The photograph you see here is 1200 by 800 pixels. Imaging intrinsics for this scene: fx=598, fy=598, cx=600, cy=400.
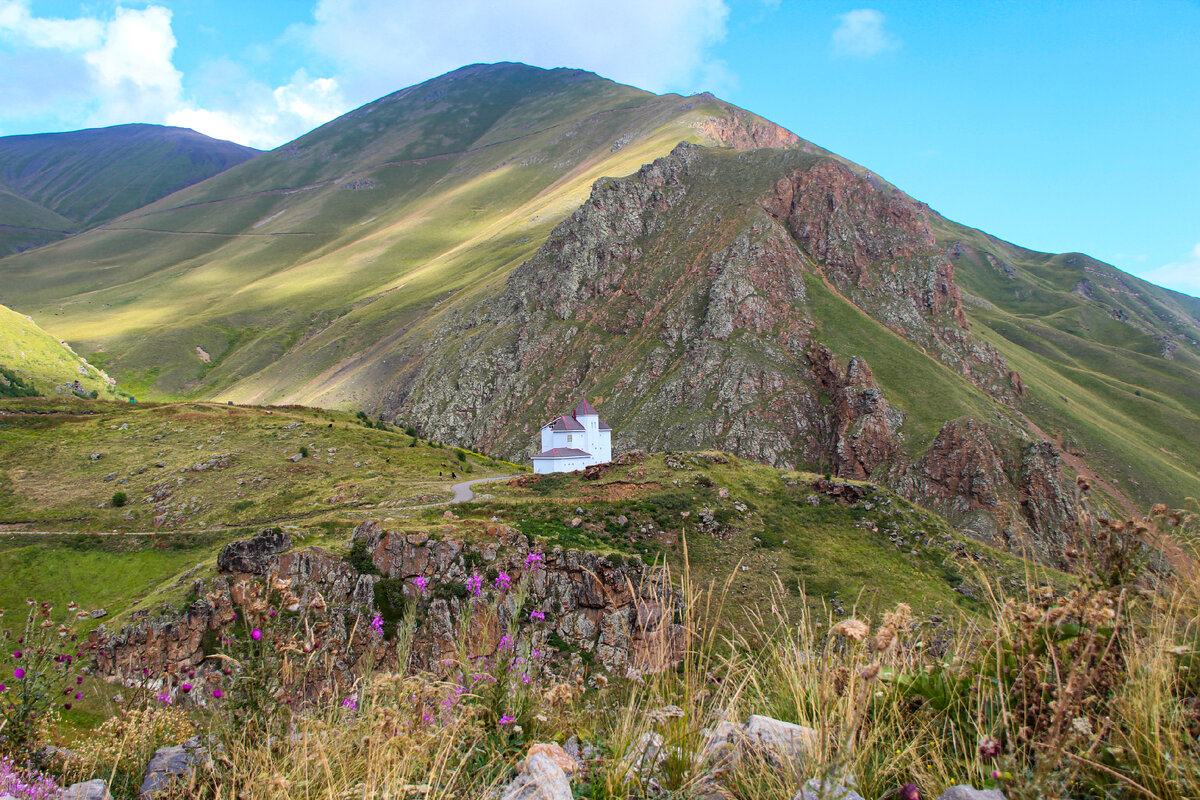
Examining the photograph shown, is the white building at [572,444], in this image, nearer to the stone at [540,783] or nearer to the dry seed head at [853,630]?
the stone at [540,783]

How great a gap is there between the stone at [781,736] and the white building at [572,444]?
5722 centimetres

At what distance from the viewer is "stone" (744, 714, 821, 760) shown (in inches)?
154

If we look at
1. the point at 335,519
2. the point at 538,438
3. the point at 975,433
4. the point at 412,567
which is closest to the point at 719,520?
the point at 412,567

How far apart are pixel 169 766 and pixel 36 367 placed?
10249 centimetres

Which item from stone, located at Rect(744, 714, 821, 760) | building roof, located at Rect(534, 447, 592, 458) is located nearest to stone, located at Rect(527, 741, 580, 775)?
stone, located at Rect(744, 714, 821, 760)

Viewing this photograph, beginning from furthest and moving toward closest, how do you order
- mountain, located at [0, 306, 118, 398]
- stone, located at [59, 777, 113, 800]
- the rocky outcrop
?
mountain, located at [0, 306, 118, 398], the rocky outcrop, stone, located at [59, 777, 113, 800]

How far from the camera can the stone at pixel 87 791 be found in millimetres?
4395

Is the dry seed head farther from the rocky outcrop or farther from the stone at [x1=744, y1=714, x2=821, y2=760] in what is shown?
the rocky outcrop

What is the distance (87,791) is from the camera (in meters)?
4.57

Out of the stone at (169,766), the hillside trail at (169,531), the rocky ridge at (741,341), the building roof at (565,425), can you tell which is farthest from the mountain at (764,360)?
the stone at (169,766)

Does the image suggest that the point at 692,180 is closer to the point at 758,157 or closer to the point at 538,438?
the point at 758,157

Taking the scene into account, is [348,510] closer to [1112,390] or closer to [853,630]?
[853,630]

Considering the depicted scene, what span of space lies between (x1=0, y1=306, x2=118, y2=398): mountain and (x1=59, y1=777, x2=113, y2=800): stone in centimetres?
8841

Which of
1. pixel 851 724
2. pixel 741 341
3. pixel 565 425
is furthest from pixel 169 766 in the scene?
pixel 741 341
